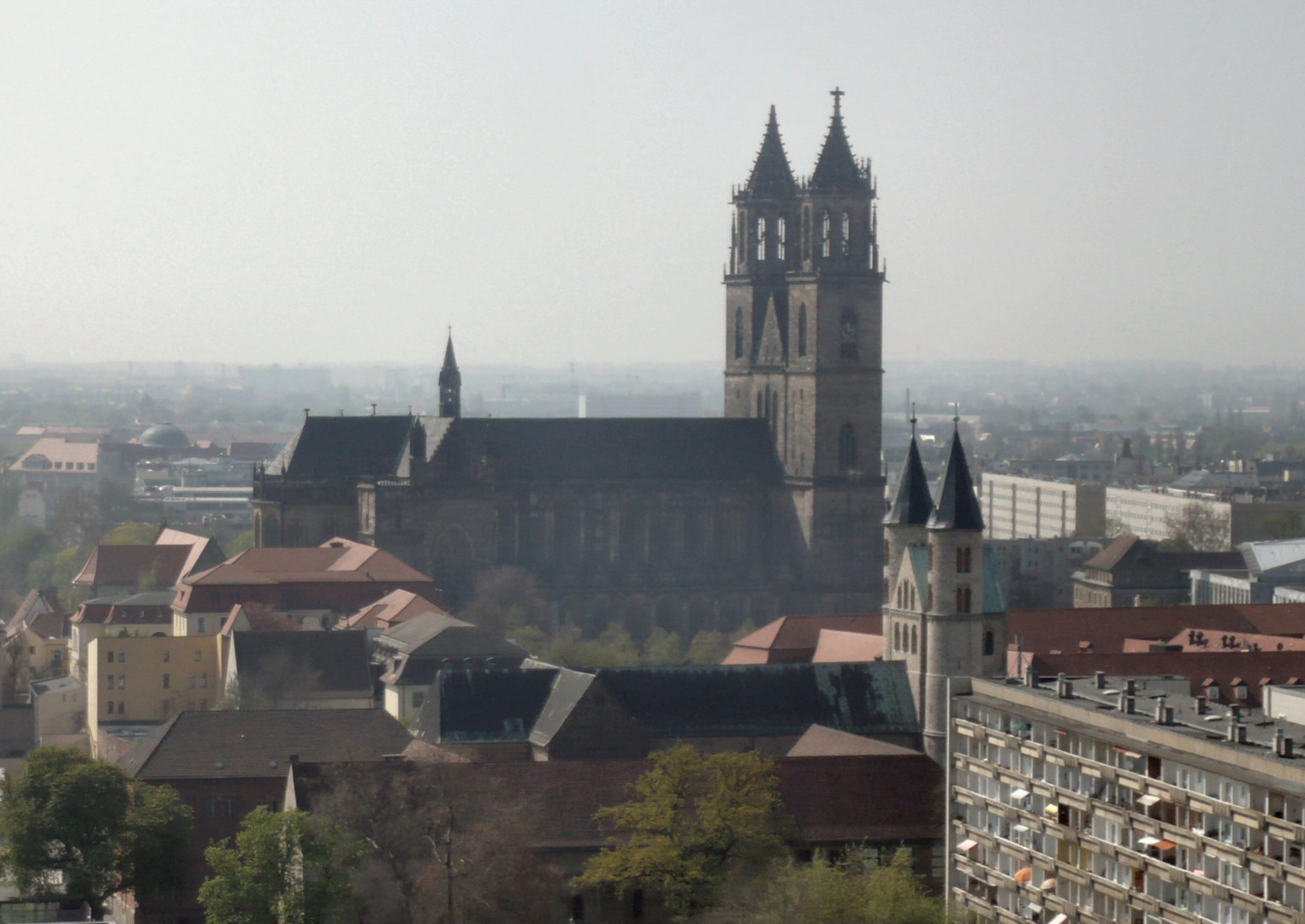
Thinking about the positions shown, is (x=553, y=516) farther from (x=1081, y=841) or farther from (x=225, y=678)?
(x=1081, y=841)

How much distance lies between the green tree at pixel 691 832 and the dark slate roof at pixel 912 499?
15.4 metres

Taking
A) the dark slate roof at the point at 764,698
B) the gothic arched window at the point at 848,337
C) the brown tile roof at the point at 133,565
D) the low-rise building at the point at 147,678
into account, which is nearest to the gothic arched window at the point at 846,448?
the gothic arched window at the point at 848,337

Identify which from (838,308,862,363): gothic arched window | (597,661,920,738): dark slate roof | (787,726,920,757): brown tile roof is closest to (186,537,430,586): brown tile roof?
(838,308,862,363): gothic arched window

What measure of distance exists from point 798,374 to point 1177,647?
134 feet

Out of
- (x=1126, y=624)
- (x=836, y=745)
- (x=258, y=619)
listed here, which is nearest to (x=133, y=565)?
(x=258, y=619)

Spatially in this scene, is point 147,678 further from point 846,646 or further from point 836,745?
point 836,745

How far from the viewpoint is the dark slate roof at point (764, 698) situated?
79.2 meters

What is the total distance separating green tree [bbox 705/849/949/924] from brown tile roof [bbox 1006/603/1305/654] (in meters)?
28.2

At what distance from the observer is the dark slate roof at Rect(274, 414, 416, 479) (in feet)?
425

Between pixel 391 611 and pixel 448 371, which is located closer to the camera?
pixel 391 611

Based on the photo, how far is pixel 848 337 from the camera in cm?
12912

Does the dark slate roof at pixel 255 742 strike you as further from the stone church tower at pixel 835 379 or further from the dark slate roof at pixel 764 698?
the stone church tower at pixel 835 379

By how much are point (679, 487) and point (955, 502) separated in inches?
2087

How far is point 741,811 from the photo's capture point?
218ft
